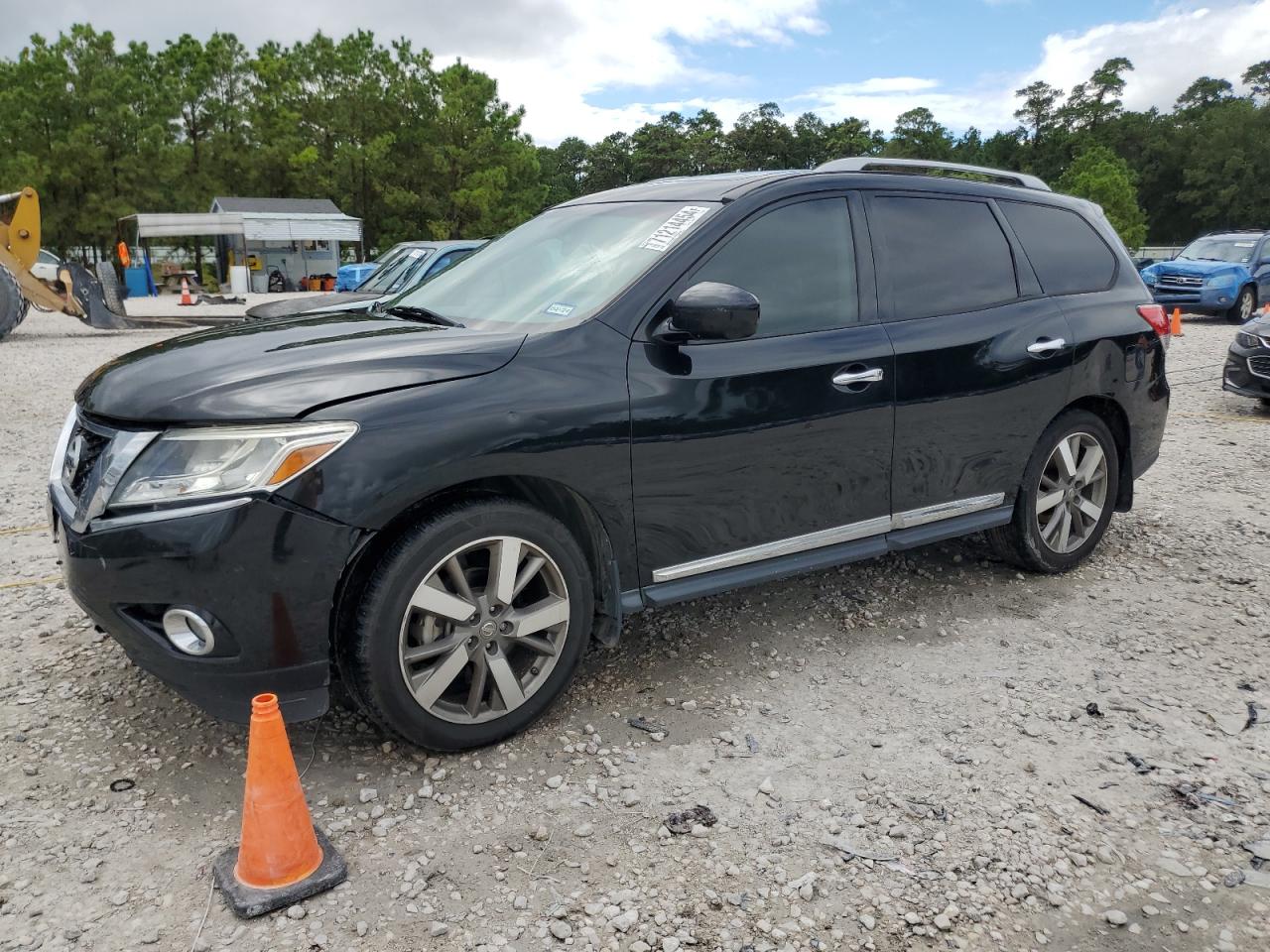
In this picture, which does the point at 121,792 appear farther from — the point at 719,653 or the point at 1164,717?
the point at 1164,717

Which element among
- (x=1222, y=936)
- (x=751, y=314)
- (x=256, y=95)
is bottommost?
(x=1222, y=936)

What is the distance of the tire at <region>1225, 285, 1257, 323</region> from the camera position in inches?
736

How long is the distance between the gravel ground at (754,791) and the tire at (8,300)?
14.2m

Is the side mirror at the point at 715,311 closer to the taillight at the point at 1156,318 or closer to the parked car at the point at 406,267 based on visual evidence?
the taillight at the point at 1156,318

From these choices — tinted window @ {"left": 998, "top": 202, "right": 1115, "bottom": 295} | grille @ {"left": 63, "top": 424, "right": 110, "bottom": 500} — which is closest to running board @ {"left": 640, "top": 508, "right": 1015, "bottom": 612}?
tinted window @ {"left": 998, "top": 202, "right": 1115, "bottom": 295}

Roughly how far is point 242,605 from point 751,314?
1799mm

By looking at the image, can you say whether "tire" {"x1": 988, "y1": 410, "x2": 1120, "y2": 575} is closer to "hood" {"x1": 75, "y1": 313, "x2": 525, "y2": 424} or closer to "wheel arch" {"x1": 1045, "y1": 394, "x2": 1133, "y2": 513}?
"wheel arch" {"x1": 1045, "y1": 394, "x2": 1133, "y2": 513}

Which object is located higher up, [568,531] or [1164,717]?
[568,531]

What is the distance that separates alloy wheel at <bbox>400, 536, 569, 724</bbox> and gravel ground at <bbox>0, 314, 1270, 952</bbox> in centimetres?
22

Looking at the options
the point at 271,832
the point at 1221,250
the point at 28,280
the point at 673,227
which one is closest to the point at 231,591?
the point at 271,832

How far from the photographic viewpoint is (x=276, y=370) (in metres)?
2.92

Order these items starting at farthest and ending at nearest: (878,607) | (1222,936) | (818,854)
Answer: (878,607), (818,854), (1222,936)

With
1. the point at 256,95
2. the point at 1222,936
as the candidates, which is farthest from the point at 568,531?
the point at 256,95

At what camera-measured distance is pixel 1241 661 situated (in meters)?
3.92
